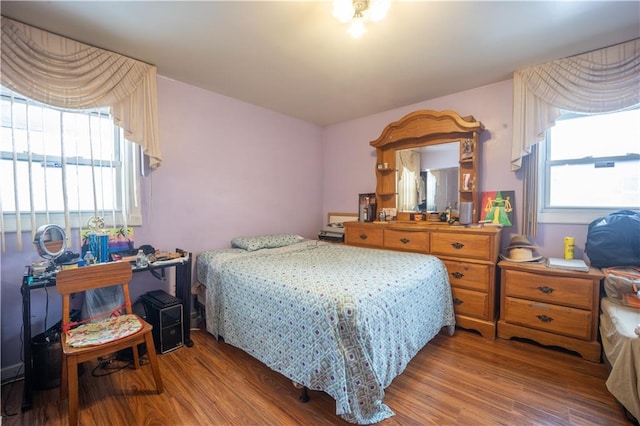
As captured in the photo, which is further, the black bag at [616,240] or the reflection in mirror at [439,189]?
the reflection in mirror at [439,189]

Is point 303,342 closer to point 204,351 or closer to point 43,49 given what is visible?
point 204,351

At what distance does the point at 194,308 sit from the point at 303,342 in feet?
5.51

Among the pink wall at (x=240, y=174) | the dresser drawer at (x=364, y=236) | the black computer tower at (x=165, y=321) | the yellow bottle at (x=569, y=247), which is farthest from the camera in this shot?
the dresser drawer at (x=364, y=236)

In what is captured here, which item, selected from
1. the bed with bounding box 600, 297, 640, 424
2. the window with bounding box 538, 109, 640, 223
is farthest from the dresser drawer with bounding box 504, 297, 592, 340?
the window with bounding box 538, 109, 640, 223

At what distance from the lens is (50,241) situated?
5.85 feet

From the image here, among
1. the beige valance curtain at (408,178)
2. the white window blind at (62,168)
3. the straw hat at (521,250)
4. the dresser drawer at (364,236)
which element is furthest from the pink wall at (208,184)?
the straw hat at (521,250)

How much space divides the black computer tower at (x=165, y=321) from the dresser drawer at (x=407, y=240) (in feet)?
6.82

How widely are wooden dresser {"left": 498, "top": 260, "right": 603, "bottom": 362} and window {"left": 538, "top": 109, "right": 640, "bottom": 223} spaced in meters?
0.61

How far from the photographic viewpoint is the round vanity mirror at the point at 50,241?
1726mm

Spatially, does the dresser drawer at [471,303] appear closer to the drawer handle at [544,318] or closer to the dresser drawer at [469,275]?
the dresser drawer at [469,275]

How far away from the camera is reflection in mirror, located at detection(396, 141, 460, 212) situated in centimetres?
286

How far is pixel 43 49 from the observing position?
1.82 m

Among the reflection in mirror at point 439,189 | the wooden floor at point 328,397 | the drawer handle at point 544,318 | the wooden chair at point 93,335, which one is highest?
the reflection in mirror at point 439,189

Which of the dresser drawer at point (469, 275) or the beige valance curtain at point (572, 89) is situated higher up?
the beige valance curtain at point (572, 89)
